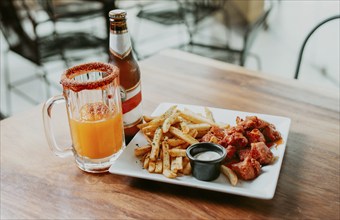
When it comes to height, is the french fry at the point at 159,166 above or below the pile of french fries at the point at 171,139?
below

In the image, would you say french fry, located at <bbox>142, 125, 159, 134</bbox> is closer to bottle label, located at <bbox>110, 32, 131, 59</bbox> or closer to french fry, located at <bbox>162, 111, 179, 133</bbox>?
french fry, located at <bbox>162, 111, 179, 133</bbox>

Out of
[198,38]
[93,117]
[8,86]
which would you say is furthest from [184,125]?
[198,38]

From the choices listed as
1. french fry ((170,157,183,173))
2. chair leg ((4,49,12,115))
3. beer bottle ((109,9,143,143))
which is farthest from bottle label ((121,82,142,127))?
chair leg ((4,49,12,115))

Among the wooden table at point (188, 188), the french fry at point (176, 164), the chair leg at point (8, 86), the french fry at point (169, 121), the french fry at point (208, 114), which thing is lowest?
the chair leg at point (8, 86)

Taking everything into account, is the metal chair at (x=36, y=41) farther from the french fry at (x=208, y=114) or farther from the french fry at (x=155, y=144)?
the french fry at (x=155, y=144)

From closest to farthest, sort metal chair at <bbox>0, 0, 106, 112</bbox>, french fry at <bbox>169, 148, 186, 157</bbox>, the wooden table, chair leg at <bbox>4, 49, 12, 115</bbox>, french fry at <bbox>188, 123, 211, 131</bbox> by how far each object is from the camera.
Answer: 1. the wooden table
2. french fry at <bbox>169, 148, 186, 157</bbox>
3. french fry at <bbox>188, 123, 211, 131</bbox>
4. metal chair at <bbox>0, 0, 106, 112</bbox>
5. chair leg at <bbox>4, 49, 12, 115</bbox>

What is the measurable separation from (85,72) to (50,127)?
0.57 ft

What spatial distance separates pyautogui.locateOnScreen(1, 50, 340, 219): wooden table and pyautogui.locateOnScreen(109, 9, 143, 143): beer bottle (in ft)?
0.55

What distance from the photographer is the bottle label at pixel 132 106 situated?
46.1 inches

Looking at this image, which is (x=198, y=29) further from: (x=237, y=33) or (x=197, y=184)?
(x=197, y=184)

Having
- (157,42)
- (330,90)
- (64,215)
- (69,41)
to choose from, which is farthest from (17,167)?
(157,42)

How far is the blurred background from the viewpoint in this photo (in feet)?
9.18

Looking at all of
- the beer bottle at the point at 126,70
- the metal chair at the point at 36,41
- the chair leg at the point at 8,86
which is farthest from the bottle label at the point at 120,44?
the chair leg at the point at 8,86

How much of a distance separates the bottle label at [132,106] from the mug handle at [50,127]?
18 cm
